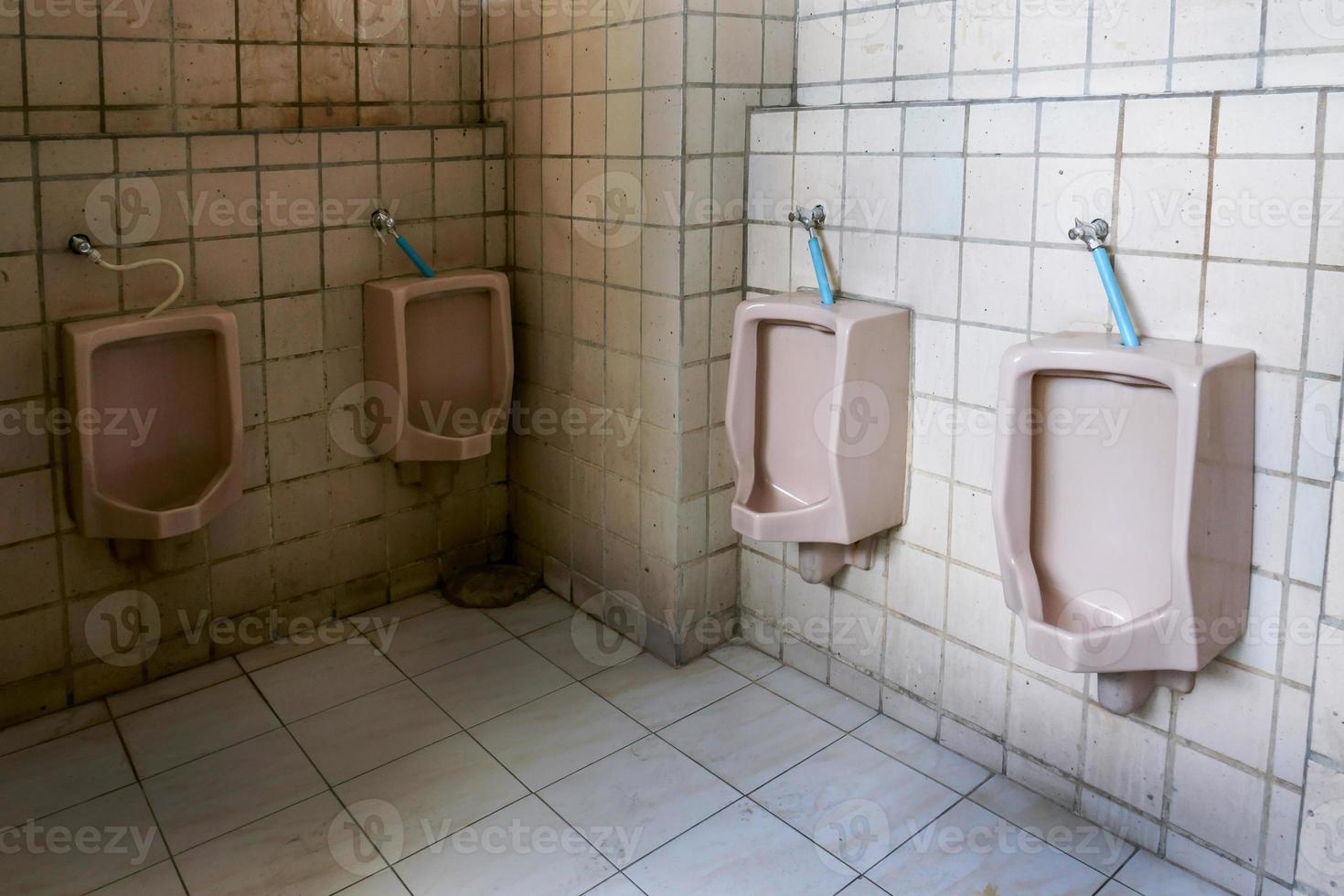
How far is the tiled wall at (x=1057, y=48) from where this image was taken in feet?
5.68

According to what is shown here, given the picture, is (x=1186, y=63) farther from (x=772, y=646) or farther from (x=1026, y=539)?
(x=772, y=646)

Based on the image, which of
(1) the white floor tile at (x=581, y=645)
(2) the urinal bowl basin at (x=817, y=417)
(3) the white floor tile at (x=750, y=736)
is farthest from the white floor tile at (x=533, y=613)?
(2) the urinal bowl basin at (x=817, y=417)

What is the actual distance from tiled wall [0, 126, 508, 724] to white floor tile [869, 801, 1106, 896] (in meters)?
1.62

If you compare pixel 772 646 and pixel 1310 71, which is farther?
pixel 772 646

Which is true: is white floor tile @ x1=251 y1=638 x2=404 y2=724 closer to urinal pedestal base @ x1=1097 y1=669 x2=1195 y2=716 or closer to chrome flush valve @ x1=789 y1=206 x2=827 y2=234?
chrome flush valve @ x1=789 y1=206 x2=827 y2=234

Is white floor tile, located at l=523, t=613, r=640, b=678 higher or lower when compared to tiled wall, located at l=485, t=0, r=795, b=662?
lower

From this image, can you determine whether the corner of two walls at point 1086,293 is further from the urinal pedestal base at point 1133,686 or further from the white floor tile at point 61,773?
the white floor tile at point 61,773

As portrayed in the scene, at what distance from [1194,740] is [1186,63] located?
3.91 ft

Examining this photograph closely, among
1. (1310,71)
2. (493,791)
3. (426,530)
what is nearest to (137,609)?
(426,530)

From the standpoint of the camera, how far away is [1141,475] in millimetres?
1838

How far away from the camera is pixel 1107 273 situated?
1.84 metres

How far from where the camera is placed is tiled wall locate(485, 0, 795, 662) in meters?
2.44

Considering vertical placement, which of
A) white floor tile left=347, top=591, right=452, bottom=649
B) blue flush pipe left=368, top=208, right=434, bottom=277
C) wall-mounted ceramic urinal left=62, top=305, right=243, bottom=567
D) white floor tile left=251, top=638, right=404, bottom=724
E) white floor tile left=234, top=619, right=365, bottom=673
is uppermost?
blue flush pipe left=368, top=208, right=434, bottom=277

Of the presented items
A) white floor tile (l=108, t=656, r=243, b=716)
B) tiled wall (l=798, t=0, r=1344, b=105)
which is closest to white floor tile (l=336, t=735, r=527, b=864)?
white floor tile (l=108, t=656, r=243, b=716)
